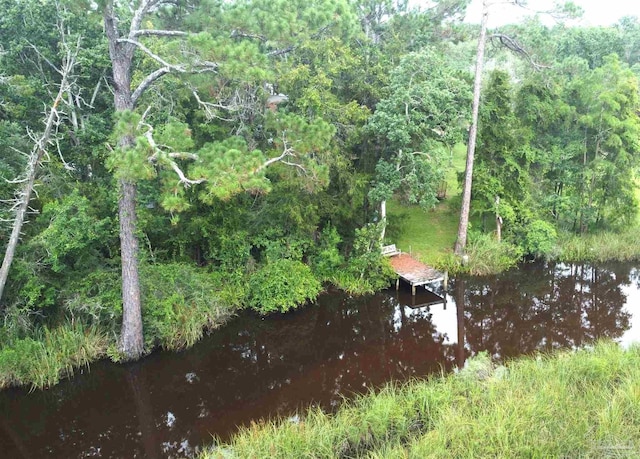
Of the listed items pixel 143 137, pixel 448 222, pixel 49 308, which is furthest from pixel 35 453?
pixel 448 222

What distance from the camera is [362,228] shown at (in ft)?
45.9

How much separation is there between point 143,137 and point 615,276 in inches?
577

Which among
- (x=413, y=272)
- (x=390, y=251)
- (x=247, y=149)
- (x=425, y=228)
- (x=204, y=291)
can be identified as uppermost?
(x=247, y=149)

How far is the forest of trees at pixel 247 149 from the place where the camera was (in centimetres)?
865

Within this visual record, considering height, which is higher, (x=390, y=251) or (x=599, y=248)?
(x=390, y=251)

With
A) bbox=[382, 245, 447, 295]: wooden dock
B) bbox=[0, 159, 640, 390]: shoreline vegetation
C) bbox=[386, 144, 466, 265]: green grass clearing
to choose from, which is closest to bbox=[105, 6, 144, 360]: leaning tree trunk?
bbox=[0, 159, 640, 390]: shoreline vegetation

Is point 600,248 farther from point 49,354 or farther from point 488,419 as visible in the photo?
point 49,354

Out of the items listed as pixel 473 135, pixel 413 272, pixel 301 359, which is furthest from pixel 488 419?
pixel 473 135

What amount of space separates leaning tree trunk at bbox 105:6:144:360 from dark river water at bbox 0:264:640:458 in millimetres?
656

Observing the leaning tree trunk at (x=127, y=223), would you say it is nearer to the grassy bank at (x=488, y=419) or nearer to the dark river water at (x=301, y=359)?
the dark river water at (x=301, y=359)

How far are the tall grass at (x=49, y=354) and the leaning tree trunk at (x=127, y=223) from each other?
0.71m

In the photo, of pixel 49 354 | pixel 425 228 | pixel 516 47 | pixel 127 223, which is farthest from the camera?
pixel 425 228

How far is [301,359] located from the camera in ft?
35.8

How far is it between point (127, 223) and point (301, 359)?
493 cm
